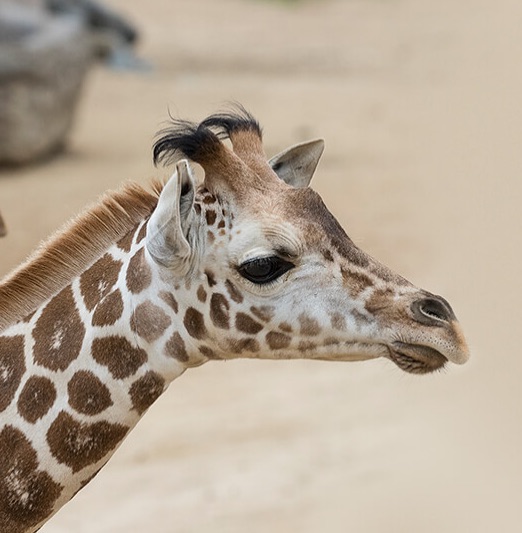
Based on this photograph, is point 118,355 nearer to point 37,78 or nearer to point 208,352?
point 208,352

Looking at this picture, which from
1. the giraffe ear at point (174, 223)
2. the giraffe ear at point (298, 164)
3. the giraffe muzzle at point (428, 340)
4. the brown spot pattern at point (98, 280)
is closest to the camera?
the giraffe ear at point (174, 223)

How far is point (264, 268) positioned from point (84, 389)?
898mm

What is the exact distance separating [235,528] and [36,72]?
11732 mm

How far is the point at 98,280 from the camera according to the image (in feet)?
16.0

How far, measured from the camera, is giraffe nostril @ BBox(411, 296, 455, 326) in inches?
183

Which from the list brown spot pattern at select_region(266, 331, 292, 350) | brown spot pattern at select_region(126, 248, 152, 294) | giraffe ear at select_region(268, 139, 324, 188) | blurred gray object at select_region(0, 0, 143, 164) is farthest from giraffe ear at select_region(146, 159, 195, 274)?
blurred gray object at select_region(0, 0, 143, 164)

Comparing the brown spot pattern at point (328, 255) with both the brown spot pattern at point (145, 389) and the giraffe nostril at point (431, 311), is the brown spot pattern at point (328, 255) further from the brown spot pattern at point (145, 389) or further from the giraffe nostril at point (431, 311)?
the brown spot pattern at point (145, 389)

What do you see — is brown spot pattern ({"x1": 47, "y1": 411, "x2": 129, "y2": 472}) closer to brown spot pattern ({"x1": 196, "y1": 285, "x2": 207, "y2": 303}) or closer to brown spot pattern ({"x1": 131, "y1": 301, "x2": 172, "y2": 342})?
brown spot pattern ({"x1": 131, "y1": 301, "x2": 172, "y2": 342})

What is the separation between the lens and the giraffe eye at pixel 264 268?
4.66m

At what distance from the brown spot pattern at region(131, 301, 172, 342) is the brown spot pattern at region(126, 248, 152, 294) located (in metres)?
0.07

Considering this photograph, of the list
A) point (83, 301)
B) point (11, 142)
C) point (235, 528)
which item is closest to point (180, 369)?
point (83, 301)

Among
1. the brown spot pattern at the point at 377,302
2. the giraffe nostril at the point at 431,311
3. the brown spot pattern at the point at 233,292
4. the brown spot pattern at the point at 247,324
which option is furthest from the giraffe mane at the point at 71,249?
the giraffe nostril at the point at 431,311

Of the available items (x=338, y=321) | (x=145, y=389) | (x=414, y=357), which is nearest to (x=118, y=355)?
(x=145, y=389)

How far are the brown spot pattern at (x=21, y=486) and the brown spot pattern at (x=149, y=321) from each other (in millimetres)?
653
